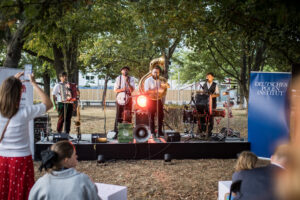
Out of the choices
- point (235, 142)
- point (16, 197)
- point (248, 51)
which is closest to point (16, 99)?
point (16, 197)

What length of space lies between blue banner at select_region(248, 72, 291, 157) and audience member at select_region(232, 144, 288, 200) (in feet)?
15.4

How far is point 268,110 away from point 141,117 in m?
3.44

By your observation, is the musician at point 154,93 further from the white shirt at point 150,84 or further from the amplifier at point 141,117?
the amplifier at point 141,117

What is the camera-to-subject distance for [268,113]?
275 inches

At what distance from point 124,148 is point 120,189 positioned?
338 cm

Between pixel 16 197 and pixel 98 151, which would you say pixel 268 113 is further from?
pixel 16 197

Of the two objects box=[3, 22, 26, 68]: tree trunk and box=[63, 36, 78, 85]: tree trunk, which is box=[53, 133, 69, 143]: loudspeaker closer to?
box=[3, 22, 26, 68]: tree trunk

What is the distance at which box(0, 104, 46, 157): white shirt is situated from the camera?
9.55 feet

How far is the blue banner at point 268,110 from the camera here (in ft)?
22.7

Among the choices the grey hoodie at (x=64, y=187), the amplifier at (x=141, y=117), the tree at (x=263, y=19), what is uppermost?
the tree at (x=263, y=19)

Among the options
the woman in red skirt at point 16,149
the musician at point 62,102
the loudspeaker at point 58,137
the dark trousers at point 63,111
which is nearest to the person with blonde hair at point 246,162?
the woman in red skirt at point 16,149

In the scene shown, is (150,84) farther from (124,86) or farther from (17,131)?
(17,131)

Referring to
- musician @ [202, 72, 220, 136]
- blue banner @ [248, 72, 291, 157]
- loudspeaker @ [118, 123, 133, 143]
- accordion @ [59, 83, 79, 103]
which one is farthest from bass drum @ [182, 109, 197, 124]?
accordion @ [59, 83, 79, 103]

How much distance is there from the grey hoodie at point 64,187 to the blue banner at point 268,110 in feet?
18.4
